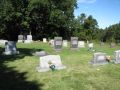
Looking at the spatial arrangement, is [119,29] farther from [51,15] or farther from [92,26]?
[51,15]

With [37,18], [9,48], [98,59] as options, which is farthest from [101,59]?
[37,18]

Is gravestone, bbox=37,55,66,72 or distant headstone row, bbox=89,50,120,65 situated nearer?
gravestone, bbox=37,55,66,72

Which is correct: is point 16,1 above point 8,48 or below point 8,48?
above

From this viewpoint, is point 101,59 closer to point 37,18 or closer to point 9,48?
point 9,48

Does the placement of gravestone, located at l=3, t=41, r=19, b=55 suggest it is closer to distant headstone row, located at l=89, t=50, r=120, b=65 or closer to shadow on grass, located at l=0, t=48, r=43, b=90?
shadow on grass, located at l=0, t=48, r=43, b=90

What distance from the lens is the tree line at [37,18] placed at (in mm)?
52312

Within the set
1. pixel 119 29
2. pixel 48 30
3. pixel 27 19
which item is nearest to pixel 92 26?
pixel 119 29

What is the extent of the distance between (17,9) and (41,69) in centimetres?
3939

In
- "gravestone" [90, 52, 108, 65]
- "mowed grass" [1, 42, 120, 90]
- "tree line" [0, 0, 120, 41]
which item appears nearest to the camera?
"mowed grass" [1, 42, 120, 90]

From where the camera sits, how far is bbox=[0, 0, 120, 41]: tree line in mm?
52312

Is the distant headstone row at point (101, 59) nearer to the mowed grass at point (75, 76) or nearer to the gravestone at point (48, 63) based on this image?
the mowed grass at point (75, 76)

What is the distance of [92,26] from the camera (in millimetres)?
101750

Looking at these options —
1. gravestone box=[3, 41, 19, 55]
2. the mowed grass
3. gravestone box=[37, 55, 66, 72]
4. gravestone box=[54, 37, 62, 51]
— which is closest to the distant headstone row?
the mowed grass

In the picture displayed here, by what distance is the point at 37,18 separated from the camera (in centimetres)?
5466
